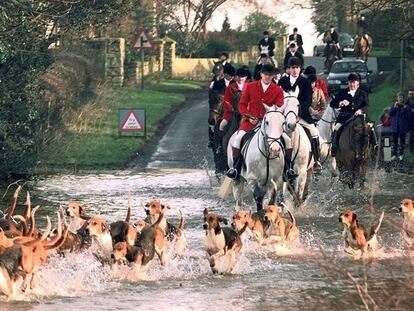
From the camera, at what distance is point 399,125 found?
31.7m

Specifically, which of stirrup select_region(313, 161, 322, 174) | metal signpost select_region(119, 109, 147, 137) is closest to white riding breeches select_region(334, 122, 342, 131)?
stirrup select_region(313, 161, 322, 174)

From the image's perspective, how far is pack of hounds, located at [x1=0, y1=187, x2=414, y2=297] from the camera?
1287cm

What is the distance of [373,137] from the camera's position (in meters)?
24.8

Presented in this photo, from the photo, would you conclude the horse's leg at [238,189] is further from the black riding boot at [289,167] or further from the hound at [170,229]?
the hound at [170,229]

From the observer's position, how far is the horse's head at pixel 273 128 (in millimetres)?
18562

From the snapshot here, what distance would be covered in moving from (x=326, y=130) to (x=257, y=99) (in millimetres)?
6511

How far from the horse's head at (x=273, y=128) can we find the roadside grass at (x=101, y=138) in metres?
10.5

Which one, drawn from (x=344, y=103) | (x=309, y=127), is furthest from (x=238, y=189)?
(x=344, y=103)

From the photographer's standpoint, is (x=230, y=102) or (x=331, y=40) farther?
(x=331, y=40)

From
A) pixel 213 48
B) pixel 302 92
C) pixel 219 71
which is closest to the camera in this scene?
pixel 302 92

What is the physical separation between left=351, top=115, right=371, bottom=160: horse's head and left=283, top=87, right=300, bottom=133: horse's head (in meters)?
4.10

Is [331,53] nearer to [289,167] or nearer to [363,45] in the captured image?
[363,45]

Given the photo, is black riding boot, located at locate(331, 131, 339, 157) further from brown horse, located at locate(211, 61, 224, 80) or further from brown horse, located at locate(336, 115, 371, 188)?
brown horse, located at locate(211, 61, 224, 80)

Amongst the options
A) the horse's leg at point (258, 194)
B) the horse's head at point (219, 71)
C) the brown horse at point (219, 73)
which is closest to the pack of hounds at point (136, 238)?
the horse's leg at point (258, 194)
